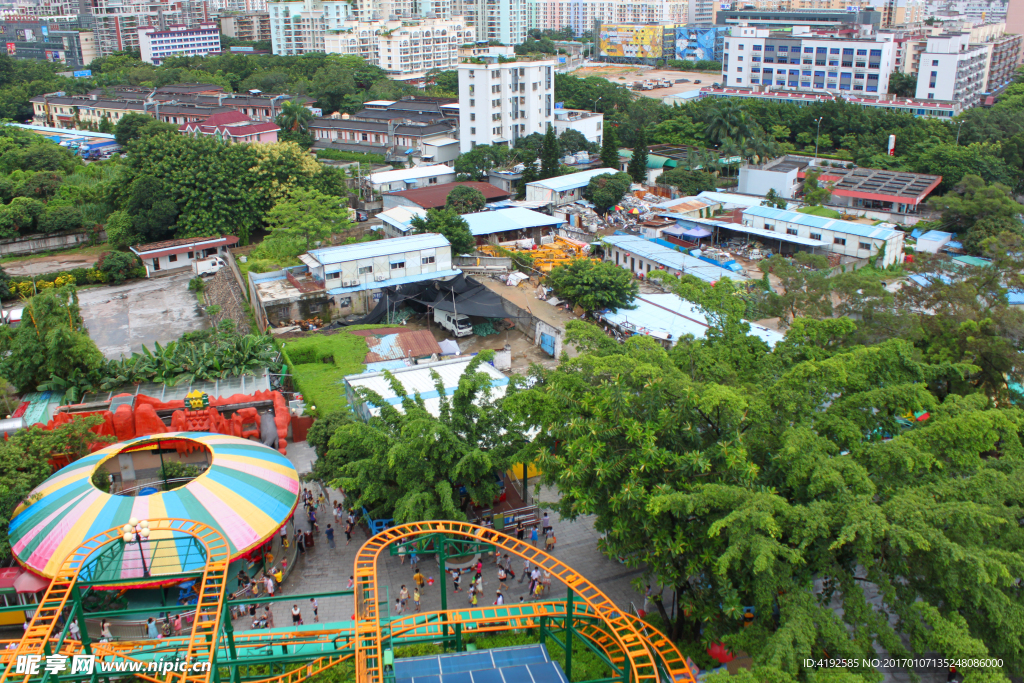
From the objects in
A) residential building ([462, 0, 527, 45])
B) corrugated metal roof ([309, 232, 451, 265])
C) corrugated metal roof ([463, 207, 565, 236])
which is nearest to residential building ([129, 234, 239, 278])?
corrugated metal roof ([309, 232, 451, 265])

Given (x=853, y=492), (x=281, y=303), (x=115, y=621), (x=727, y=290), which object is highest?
(x=727, y=290)

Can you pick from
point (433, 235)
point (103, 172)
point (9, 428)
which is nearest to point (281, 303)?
point (433, 235)

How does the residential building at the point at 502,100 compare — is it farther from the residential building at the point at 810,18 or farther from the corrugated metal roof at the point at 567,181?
the residential building at the point at 810,18

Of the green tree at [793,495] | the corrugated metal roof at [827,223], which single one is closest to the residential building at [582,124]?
the corrugated metal roof at [827,223]

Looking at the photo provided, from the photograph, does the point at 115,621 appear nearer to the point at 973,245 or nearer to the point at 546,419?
the point at 546,419

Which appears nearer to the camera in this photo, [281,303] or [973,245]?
[281,303]

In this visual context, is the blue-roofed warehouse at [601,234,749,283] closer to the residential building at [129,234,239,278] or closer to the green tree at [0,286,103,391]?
the residential building at [129,234,239,278]

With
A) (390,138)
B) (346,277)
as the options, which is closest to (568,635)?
(346,277)
